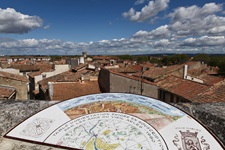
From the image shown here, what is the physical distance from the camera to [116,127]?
3.50 metres

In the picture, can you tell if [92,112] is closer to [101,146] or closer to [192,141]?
[101,146]

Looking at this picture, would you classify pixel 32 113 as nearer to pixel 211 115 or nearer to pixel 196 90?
pixel 211 115

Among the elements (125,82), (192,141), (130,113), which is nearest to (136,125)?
(130,113)

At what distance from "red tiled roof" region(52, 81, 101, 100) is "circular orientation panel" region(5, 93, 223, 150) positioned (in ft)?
34.2

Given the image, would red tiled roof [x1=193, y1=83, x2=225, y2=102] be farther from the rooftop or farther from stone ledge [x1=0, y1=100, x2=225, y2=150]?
stone ledge [x1=0, y1=100, x2=225, y2=150]

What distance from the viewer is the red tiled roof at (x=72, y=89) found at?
14406 millimetres

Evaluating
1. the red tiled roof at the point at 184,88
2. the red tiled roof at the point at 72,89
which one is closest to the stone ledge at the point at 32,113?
the red tiled roof at the point at 184,88

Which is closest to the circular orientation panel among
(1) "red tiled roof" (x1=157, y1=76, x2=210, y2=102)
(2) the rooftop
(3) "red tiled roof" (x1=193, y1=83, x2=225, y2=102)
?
(3) "red tiled roof" (x1=193, y1=83, x2=225, y2=102)

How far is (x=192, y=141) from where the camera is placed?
10.2ft

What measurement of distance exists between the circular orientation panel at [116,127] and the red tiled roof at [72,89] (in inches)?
411

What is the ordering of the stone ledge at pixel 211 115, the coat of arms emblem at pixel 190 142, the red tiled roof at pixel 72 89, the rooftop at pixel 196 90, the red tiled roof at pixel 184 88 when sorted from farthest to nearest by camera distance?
the red tiled roof at pixel 72 89, the red tiled roof at pixel 184 88, the rooftop at pixel 196 90, the stone ledge at pixel 211 115, the coat of arms emblem at pixel 190 142

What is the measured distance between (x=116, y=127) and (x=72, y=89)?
12.3 meters

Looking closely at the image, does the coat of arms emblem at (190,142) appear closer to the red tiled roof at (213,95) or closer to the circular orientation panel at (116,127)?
the circular orientation panel at (116,127)

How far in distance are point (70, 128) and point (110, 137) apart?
80 cm
